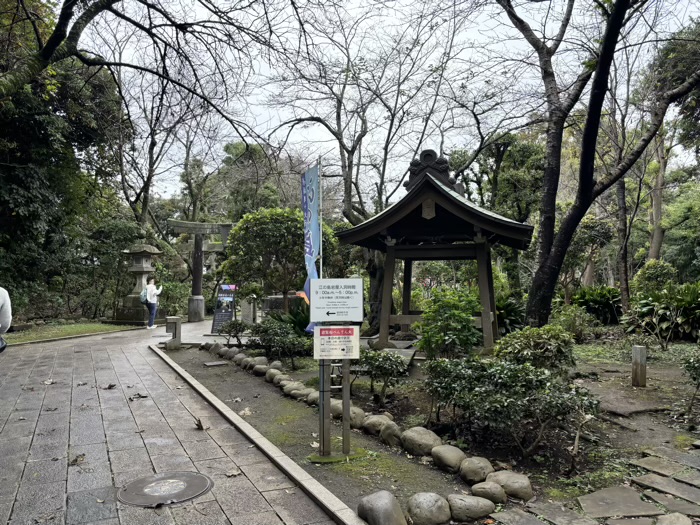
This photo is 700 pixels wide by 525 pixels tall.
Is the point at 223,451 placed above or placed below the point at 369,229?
below

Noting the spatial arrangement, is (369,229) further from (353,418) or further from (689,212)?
(689,212)

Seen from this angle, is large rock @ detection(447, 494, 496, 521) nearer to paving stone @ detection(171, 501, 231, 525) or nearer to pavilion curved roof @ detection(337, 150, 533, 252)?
paving stone @ detection(171, 501, 231, 525)

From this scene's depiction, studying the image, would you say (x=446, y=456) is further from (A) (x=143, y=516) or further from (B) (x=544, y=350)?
(A) (x=143, y=516)

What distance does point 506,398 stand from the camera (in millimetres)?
4648

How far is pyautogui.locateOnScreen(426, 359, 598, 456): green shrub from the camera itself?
4508mm

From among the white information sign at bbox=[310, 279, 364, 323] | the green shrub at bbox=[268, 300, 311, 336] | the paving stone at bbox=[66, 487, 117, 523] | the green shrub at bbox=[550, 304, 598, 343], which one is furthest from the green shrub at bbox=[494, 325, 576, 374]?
the green shrub at bbox=[268, 300, 311, 336]

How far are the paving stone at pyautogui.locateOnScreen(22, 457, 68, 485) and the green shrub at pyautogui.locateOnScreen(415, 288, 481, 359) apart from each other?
4399 mm

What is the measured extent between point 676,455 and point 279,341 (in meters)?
6.91

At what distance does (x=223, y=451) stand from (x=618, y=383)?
6.25 m

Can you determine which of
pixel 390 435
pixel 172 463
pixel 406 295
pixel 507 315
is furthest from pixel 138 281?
pixel 390 435

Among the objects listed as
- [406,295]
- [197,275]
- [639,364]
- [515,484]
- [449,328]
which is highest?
[197,275]

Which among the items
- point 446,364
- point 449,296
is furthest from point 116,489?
point 449,296

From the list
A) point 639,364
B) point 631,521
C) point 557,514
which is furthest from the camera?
point 639,364

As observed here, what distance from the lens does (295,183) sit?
71.5 feet
